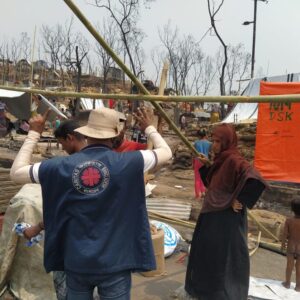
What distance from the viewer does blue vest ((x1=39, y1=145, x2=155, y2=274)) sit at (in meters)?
2.07

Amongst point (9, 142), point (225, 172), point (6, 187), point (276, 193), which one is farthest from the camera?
point (9, 142)

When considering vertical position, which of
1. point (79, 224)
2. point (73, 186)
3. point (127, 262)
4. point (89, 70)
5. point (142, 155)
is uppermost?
point (89, 70)

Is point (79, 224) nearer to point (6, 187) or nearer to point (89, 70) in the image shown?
point (6, 187)

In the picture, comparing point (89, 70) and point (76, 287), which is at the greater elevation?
point (89, 70)

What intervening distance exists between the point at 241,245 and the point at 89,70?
157 feet

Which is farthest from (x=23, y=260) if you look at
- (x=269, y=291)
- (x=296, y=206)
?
(x=296, y=206)

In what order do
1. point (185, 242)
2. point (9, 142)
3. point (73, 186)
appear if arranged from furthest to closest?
point (9, 142) < point (185, 242) < point (73, 186)

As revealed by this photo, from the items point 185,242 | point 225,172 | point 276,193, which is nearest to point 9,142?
point 276,193

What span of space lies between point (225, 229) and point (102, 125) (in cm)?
175

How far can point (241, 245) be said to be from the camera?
3.54 m

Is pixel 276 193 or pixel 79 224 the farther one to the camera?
pixel 276 193

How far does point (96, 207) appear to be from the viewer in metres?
2.07

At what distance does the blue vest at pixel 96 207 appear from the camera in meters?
2.07

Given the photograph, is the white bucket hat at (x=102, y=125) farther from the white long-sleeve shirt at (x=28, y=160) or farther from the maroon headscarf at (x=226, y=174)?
the maroon headscarf at (x=226, y=174)
